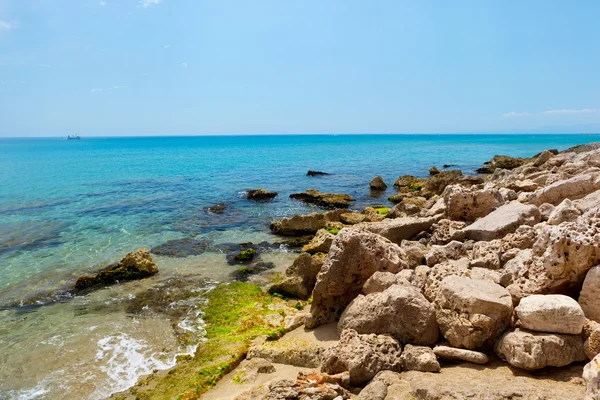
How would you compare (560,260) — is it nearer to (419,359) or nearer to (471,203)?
(419,359)

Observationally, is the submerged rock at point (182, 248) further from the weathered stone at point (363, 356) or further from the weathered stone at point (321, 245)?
the weathered stone at point (363, 356)

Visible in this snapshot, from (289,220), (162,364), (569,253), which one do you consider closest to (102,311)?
(162,364)

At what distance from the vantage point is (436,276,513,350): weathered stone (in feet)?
20.6

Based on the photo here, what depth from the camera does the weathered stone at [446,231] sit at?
11.6m

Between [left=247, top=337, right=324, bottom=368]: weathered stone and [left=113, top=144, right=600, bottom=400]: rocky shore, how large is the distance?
3 centimetres

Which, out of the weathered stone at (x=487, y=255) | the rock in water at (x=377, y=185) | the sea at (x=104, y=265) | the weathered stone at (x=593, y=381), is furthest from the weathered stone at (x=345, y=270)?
the rock in water at (x=377, y=185)

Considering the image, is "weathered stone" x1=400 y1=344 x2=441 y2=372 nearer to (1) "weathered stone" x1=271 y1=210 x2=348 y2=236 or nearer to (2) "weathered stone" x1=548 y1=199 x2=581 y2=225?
(2) "weathered stone" x1=548 y1=199 x2=581 y2=225

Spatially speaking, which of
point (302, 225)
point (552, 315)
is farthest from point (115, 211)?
point (552, 315)

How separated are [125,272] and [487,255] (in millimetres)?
13560

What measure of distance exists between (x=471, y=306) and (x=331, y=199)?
23.9 m

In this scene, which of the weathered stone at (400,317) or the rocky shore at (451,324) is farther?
the weathered stone at (400,317)

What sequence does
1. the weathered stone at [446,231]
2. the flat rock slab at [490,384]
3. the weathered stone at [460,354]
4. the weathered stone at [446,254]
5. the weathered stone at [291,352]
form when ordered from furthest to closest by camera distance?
the weathered stone at [446,231]
the weathered stone at [446,254]
the weathered stone at [291,352]
the weathered stone at [460,354]
the flat rock slab at [490,384]

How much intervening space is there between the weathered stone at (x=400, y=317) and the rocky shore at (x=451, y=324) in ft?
0.07

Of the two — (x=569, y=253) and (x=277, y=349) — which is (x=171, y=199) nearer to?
(x=277, y=349)
